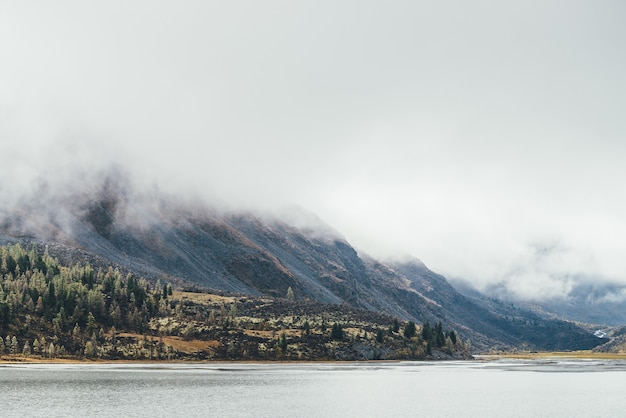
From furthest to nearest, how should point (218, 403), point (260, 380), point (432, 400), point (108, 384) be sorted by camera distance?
point (260, 380) → point (108, 384) → point (432, 400) → point (218, 403)

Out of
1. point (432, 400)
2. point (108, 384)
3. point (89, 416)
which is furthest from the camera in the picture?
point (108, 384)

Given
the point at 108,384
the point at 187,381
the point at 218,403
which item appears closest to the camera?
the point at 218,403

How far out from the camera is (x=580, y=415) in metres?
95.6

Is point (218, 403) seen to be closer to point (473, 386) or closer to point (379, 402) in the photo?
point (379, 402)

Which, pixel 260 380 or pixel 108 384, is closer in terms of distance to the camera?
pixel 108 384

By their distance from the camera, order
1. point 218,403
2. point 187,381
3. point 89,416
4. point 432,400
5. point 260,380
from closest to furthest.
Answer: point 89,416
point 218,403
point 432,400
point 187,381
point 260,380

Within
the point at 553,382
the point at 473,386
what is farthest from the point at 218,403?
the point at 553,382

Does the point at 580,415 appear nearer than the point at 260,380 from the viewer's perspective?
Yes

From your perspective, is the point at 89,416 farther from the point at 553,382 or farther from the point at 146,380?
the point at 553,382

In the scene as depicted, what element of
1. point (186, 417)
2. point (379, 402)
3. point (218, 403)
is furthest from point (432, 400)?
point (186, 417)

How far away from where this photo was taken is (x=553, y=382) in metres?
164

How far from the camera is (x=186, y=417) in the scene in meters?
92.4

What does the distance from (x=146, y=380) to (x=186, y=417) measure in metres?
69.5

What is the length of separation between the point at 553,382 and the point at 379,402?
227 feet
